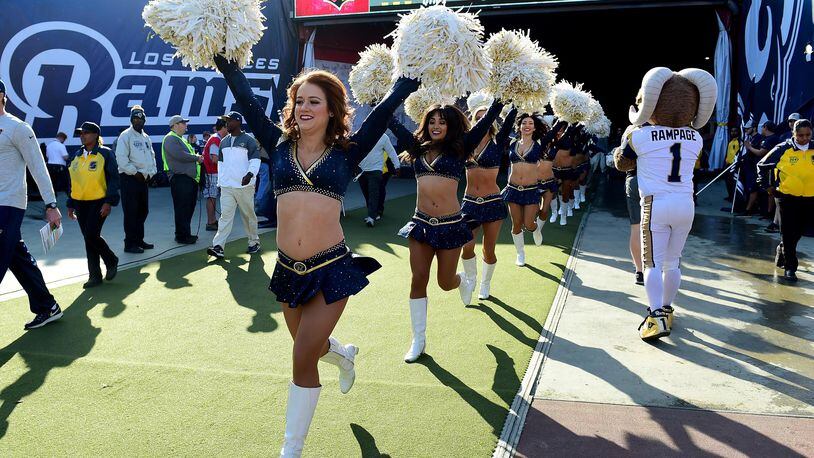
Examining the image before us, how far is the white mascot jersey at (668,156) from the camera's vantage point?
452cm

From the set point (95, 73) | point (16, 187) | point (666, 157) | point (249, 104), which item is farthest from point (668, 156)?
point (95, 73)

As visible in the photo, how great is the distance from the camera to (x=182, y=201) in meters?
8.45

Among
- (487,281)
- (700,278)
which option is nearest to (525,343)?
(487,281)

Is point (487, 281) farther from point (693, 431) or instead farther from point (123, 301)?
point (123, 301)

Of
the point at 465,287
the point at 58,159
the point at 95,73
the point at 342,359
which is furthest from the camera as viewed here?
the point at 95,73

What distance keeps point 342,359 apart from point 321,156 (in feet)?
3.71

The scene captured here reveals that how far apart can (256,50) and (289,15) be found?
1445 millimetres

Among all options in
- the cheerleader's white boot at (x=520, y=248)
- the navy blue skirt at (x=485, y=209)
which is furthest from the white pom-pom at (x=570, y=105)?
the navy blue skirt at (x=485, y=209)

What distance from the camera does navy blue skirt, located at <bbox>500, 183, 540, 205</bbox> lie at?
705 cm

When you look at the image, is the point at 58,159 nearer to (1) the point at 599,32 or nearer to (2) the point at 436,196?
(2) the point at 436,196

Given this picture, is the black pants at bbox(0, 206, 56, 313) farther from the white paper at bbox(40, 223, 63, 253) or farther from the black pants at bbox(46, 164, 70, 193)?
the black pants at bbox(46, 164, 70, 193)

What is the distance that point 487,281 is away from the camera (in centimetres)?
583

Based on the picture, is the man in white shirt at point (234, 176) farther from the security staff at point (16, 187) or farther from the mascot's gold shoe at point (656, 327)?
the mascot's gold shoe at point (656, 327)

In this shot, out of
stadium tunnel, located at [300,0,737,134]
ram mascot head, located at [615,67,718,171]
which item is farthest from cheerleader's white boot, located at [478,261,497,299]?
stadium tunnel, located at [300,0,737,134]
